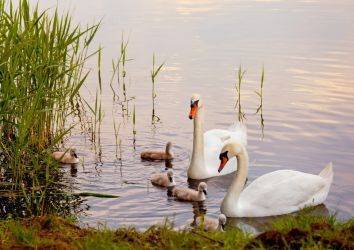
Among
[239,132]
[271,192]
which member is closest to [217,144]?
[239,132]

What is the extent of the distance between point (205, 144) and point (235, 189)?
2.40 metres

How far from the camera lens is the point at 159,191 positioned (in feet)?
34.0

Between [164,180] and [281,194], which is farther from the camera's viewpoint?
[164,180]

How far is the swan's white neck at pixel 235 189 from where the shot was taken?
970cm

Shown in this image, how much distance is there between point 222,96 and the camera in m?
15.6

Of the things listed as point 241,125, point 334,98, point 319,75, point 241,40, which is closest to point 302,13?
point 241,40

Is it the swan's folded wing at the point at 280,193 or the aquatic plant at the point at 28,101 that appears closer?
the aquatic plant at the point at 28,101

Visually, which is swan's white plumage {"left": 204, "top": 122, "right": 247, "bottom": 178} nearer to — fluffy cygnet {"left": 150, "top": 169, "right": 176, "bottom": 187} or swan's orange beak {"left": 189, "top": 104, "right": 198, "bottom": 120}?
→ swan's orange beak {"left": 189, "top": 104, "right": 198, "bottom": 120}

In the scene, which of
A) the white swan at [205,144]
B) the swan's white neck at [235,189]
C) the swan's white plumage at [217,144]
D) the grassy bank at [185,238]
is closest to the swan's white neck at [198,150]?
the white swan at [205,144]

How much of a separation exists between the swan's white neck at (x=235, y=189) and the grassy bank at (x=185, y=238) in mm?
3477

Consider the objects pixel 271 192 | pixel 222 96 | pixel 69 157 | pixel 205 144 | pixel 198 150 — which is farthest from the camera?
pixel 222 96

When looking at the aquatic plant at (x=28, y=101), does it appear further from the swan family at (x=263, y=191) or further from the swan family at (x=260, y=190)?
the swan family at (x=263, y=191)

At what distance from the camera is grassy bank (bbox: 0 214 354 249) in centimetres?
522

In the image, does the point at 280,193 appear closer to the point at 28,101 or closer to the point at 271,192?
the point at 271,192
